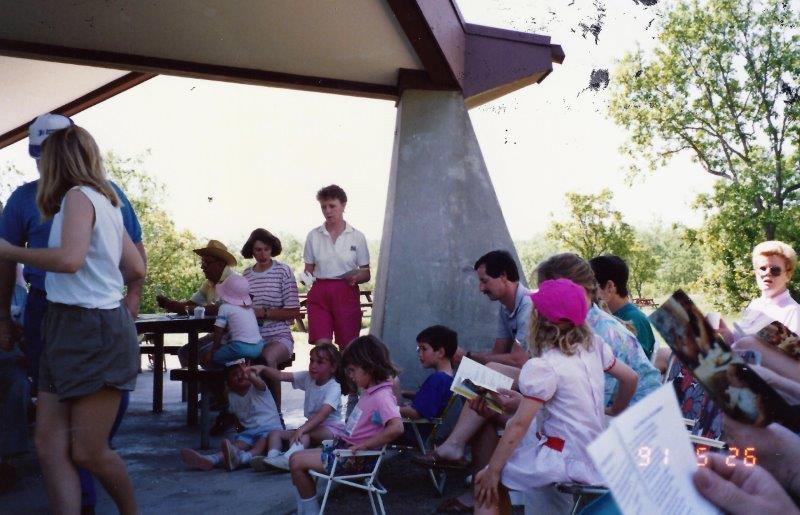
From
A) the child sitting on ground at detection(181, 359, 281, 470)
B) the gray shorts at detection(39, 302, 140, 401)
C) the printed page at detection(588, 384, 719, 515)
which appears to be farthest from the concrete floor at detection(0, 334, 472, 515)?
the printed page at detection(588, 384, 719, 515)

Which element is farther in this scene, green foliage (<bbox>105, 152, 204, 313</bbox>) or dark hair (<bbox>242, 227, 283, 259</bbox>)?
green foliage (<bbox>105, 152, 204, 313</bbox>)

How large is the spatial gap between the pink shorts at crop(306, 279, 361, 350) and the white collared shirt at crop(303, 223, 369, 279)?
0.10m

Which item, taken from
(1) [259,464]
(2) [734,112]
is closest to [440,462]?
(1) [259,464]

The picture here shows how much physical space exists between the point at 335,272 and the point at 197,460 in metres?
1.93

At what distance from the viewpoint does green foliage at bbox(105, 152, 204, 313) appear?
65.6ft

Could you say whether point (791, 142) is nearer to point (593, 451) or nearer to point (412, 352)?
point (412, 352)

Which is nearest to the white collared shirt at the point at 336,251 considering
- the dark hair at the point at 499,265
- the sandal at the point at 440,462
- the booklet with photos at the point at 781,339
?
the dark hair at the point at 499,265

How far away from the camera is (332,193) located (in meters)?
6.98

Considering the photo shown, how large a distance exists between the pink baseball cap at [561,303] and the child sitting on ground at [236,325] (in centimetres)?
361

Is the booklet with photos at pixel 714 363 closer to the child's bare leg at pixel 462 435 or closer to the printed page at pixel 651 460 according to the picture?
the printed page at pixel 651 460

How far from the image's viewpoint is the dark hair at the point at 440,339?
5438 mm

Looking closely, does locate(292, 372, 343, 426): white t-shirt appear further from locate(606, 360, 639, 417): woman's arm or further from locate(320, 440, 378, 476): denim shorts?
locate(606, 360, 639, 417): woman's arm

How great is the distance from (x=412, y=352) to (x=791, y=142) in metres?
22.6

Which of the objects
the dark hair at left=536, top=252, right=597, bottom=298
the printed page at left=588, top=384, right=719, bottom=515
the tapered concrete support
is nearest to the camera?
the printed page at left=588, top=384, right=719, bottom=515
